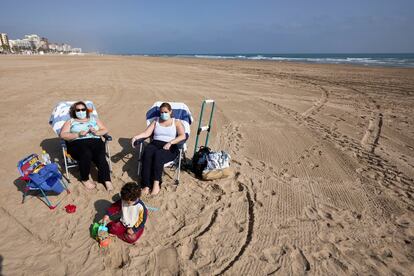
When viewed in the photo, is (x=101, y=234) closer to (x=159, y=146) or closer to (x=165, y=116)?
(x=159, y=146)

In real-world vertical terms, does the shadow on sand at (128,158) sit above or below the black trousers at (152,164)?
below

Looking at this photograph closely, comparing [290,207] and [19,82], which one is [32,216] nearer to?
[290,207]

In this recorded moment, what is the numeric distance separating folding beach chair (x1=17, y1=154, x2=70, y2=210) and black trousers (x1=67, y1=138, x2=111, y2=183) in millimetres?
371

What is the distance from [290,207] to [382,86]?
1359 cm

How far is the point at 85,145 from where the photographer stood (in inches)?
166

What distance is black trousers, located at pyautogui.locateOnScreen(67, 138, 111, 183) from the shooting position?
416 cm

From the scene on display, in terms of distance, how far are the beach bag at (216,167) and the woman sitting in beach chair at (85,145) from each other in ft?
4.89

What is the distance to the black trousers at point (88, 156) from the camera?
4160 mm

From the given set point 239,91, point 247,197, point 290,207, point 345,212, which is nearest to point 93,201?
point 247,197

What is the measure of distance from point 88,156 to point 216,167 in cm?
197

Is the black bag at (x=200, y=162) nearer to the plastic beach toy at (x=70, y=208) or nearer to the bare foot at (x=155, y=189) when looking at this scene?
the bare foot at (x=155, y=189)

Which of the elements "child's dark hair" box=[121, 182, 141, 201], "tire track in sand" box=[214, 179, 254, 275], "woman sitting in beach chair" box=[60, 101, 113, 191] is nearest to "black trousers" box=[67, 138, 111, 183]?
"woman sitting in beach chair" box=[60, 101, 113, 191]

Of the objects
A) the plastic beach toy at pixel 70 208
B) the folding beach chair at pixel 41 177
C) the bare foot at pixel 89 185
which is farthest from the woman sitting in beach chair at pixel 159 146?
the folding beach chair at pixel 41 177

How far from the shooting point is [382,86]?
14.4m
